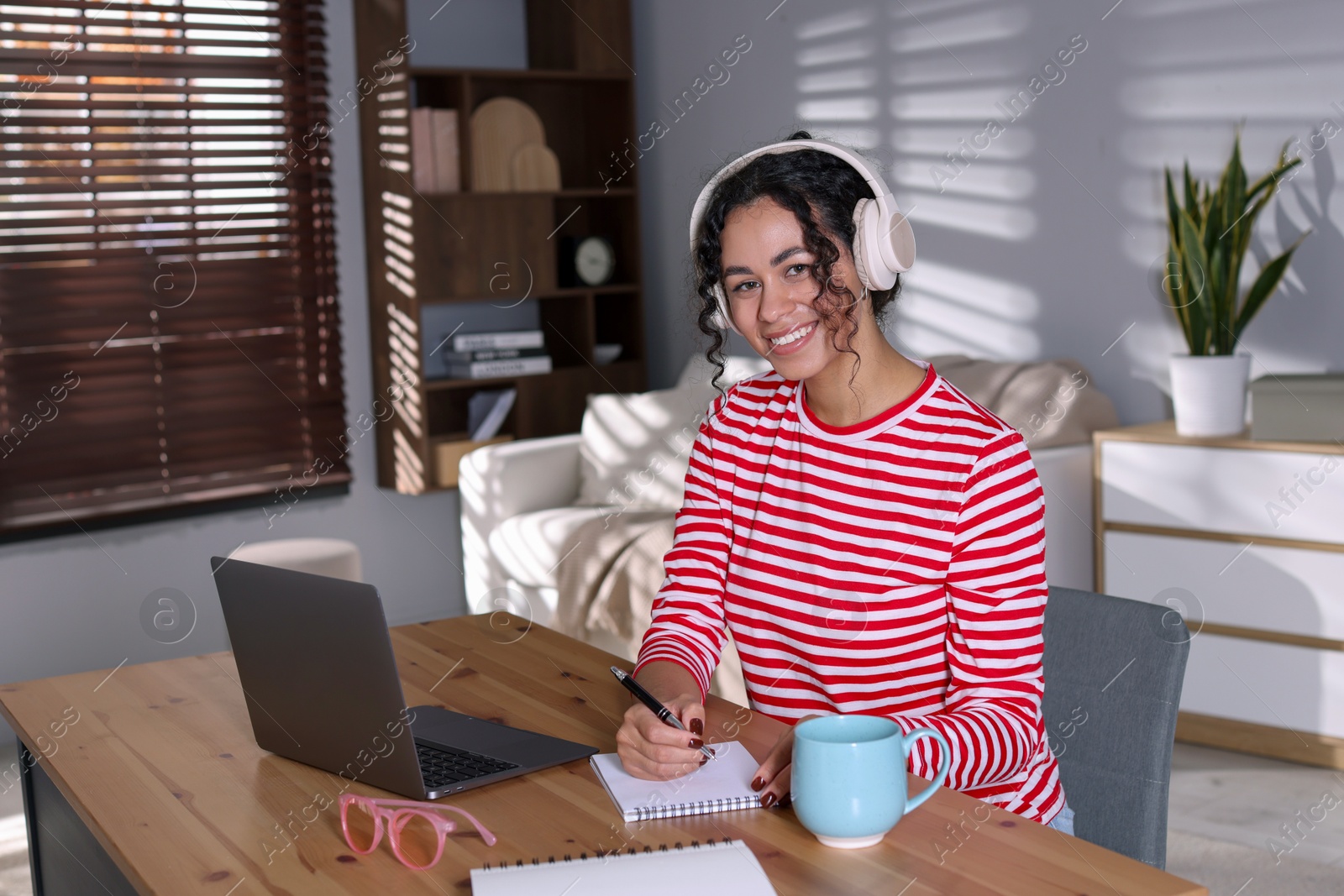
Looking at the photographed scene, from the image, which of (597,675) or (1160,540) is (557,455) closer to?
(1160,540)

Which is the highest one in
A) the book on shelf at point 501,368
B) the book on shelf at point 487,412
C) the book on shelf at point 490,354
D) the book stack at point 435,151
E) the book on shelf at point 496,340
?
the book stack at point 435,151

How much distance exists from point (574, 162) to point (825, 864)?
162 inches

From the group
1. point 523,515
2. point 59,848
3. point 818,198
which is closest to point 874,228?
point 818,198

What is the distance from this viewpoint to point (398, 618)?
14.5 ft

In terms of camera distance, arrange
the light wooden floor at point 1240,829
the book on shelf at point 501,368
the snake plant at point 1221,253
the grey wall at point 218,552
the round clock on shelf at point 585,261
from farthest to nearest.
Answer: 1. the round clock on shelf at point 585,261
2. the book on shelf at point 501,368
3. the grey wall at point 218,552
4. the snake plant at point 1221,253
5. the light wooden floor at point 1240,829

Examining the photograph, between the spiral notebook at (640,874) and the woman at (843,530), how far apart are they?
0.23m

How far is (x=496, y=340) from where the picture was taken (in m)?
4.39

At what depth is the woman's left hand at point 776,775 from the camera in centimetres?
104

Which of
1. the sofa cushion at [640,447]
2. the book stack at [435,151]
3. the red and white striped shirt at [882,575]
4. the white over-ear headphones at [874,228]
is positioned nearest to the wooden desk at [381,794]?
the red and white striped shirt at [882,575]

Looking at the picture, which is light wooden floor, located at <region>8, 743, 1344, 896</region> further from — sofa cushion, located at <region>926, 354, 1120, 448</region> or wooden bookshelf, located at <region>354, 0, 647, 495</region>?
wooden bookshelf, located at <region>354, 0, 647, 495</region>

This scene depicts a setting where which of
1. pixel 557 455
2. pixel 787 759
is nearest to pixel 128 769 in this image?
pixel 787 759

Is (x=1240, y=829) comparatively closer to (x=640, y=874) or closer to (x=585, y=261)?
(x=640, y=874)

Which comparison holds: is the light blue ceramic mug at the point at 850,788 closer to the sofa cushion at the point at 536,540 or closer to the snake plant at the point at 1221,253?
the snake plant at the point at 1221,253

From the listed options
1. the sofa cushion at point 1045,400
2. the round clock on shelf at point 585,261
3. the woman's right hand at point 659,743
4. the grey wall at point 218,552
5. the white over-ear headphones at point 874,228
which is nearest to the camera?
the woman's right hand at point 659,743
